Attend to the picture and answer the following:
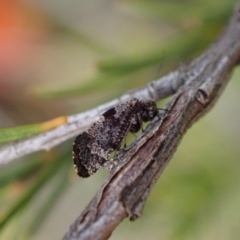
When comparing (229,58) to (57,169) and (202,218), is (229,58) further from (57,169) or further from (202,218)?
(202,218)

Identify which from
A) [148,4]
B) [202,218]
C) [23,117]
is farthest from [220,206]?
[23,117]

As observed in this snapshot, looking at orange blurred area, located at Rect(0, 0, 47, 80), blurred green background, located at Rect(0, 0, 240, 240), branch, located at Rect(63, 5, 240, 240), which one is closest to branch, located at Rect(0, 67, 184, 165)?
branch, located at Rect(63, 5, 240, 240)

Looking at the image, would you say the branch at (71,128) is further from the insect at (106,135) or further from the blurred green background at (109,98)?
the blurred green background at (109,98)

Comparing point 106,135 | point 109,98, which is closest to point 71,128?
point 106,135

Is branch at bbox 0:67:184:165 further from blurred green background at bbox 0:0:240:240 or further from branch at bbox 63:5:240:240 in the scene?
blurred green background at bbox 0:0:240:240

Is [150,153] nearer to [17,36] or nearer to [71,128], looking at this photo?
[71,128]

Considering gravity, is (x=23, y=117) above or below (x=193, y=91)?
above

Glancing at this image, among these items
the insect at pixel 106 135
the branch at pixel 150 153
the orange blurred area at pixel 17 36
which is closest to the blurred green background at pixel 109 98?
the orange blurred area at pixel 17 36
